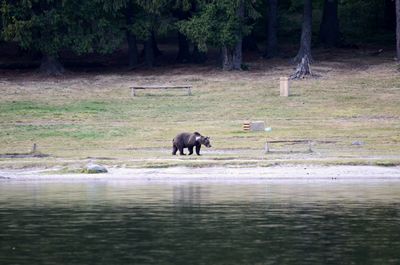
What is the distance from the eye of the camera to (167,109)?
57688mm

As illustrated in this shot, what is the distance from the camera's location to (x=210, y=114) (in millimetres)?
56438

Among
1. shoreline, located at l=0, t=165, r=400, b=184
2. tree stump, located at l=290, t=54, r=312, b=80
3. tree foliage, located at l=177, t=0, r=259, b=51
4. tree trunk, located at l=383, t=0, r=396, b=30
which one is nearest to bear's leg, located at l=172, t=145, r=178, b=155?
shoreline, located at l=0, t=165, r=400, b=184

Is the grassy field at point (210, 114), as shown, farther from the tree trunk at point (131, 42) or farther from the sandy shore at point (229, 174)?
the tree trunk at point (131, 42)

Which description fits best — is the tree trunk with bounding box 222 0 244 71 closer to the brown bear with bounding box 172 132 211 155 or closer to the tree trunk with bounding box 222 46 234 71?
the tree trunk with bounding box 222 46 234 71

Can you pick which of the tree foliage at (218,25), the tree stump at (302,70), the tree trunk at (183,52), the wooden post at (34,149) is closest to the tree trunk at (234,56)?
the tree foliage at (218,25)

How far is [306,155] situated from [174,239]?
1815cm

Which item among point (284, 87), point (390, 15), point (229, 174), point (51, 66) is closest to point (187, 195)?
point (229, 174)

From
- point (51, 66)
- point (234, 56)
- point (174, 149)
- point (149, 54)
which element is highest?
point (149, 54)

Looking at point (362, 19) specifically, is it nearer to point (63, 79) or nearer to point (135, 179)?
point (63, 79)

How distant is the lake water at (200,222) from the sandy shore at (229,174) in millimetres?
400

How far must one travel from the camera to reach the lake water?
74.3ft

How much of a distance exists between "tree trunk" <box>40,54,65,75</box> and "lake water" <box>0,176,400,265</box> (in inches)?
1243

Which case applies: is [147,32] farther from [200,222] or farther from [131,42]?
[200,222]

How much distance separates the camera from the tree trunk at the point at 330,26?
75.2m
